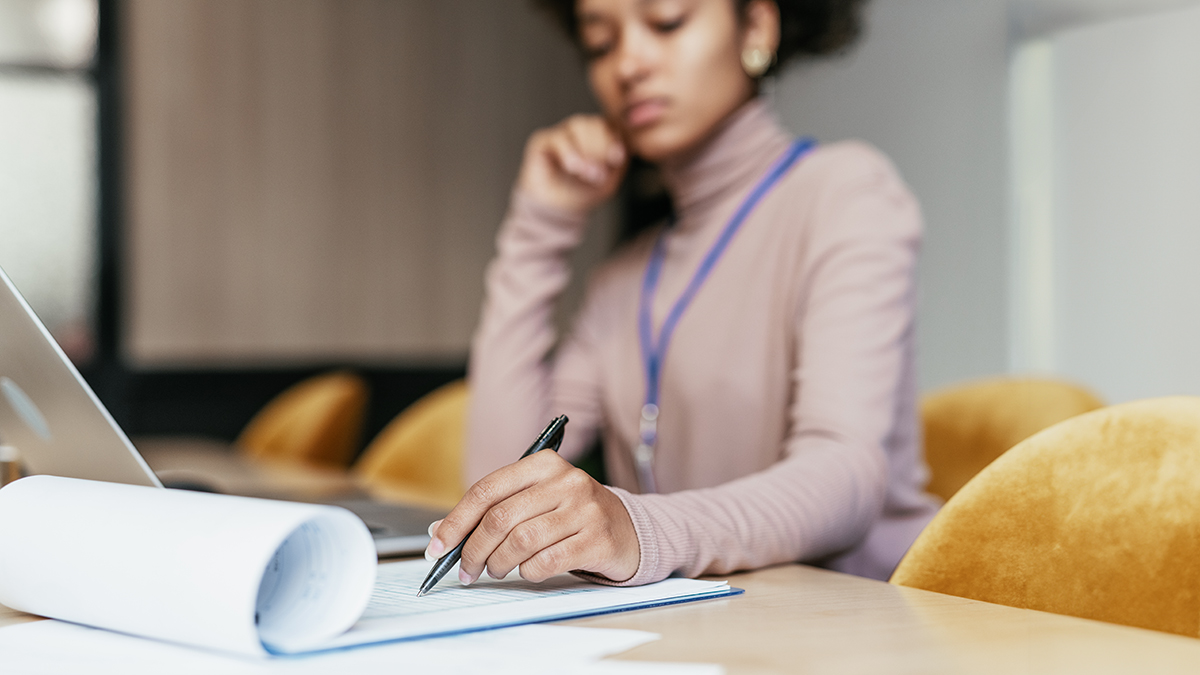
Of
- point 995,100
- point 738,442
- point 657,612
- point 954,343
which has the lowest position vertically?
point 954,343

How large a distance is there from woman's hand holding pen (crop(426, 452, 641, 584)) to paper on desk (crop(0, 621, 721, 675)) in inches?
3.0

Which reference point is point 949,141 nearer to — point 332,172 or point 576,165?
point 576,165

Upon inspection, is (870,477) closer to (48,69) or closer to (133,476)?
(133,476)

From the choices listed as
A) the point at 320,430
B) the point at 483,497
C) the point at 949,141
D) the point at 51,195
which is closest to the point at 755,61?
the point at 483,497

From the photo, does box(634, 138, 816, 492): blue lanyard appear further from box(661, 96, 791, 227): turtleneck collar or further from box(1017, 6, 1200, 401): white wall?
box(1017, 6, 1200, 401): white wall

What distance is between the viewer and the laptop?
24.0 inches

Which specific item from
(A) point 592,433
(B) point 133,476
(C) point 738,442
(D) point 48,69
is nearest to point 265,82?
(D) point 48,69

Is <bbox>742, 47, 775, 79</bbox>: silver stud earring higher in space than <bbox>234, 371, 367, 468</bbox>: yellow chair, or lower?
higher

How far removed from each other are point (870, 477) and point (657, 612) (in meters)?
0.36

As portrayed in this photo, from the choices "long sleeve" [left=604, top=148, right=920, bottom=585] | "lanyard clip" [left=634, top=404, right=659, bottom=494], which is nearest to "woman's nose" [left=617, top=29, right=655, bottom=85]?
"long sleeve" [left=604, top=148, right=920, bottom=585]

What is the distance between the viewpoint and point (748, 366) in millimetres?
1161

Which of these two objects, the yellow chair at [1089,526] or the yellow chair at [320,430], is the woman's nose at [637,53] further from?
the yellow chair at [320,430]

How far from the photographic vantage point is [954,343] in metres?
2.25

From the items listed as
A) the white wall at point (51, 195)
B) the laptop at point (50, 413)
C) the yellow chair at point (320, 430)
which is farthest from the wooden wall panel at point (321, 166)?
the laptop at point (50, 413)
